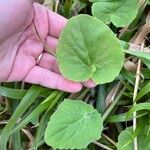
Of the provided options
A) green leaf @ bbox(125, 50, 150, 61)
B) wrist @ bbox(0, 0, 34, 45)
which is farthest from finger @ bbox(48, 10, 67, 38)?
green leaf @ bbox(125, 50, 150, 61)

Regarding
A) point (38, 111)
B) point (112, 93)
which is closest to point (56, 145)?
point (38, 111)

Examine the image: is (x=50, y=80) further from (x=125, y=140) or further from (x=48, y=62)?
(x=125, y=140)

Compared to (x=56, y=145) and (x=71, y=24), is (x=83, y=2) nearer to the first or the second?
(x=71, y=24)

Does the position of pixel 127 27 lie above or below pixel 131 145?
above

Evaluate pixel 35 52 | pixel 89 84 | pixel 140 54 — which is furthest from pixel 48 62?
pixel 140 54

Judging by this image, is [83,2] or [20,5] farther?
[83,2]

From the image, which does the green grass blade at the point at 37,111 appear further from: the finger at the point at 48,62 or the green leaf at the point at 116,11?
the green leaf at the point at 116,11
